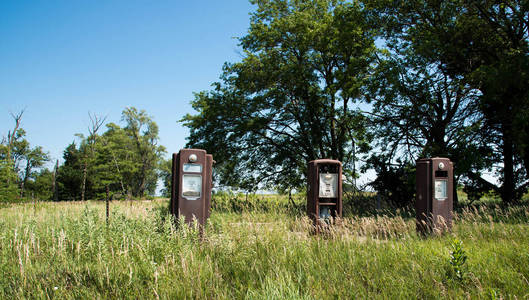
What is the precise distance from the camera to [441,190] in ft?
22.0

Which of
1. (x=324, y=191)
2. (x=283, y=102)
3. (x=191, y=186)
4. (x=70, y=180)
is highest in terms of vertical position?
(x=283, y=102)

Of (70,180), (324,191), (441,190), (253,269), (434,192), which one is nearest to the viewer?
(253,269)

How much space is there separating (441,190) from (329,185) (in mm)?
2243

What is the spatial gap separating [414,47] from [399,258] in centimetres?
1062

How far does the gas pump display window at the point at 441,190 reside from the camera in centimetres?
667

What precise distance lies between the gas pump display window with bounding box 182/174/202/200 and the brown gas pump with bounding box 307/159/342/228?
7.76ft

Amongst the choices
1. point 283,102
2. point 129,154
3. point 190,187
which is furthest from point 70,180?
point 190,187

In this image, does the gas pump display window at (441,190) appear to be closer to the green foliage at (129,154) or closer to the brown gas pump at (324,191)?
the brown gas pump at (324,191)

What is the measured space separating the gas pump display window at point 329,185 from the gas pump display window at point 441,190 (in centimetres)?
199

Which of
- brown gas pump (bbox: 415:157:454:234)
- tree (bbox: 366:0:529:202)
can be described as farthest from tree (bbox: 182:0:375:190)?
brown gas pump (bbox: 415:157:454:234)

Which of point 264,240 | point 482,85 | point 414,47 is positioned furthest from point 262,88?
point 264,240

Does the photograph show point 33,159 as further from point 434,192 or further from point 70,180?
point 434,192

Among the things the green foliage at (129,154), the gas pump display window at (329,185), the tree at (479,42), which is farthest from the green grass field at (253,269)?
the green foliage at (129,154)

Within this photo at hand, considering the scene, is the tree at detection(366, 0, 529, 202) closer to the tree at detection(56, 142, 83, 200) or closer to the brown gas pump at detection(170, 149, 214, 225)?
the brown gas pump at detection(170, 149, 214, 225)
